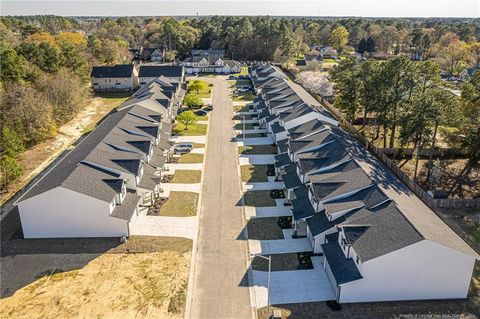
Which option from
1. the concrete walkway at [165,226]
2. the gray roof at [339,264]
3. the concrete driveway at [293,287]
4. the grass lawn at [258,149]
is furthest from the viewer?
the grass lawn at [258,149]

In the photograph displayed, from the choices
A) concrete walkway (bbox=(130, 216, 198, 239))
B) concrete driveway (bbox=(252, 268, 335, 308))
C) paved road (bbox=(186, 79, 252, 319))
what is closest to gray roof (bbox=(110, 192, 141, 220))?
concrete walkway (bbox=(130, 216, 198, 239))

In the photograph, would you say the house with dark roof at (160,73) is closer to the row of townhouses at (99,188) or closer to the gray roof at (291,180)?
→ the row of townhouses at (99,188)

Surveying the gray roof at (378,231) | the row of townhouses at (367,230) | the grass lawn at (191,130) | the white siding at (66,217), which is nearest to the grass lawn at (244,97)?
the grass lawn at (191,130)

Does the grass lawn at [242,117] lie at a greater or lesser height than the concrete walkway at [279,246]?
greater

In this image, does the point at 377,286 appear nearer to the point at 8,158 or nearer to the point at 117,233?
the point at 117,233

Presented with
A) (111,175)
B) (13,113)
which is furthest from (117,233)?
(13,113)

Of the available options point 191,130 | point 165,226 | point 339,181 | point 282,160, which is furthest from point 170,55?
point 339,181

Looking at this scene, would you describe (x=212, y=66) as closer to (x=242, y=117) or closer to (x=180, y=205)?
(x=242, y=117)
